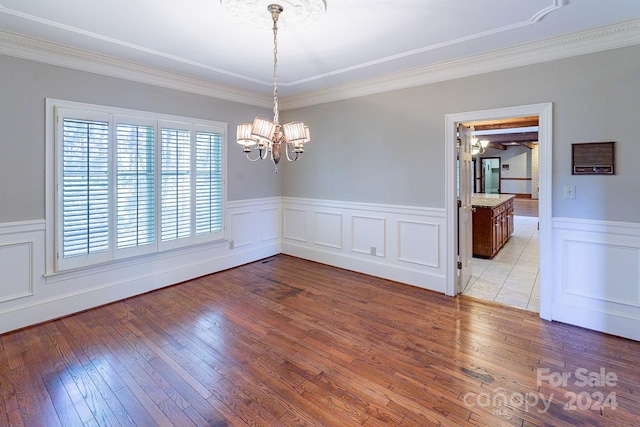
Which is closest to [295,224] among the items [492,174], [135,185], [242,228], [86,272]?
[242,228]

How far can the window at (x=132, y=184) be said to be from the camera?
10.9 ft

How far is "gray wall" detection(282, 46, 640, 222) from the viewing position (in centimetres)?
284

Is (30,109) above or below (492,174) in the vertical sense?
below

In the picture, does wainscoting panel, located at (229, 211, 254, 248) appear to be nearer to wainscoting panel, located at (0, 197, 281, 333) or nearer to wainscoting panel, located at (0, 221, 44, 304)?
wainscoting panel, located at (0, 197, 281, 333)

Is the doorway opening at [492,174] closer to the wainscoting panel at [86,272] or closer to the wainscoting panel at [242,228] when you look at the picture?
the wainscoting panel at [242,228]

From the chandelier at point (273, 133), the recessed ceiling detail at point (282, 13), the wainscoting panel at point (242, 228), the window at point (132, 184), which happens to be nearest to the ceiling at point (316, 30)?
the recessed ceiling detail at point (282, 13)

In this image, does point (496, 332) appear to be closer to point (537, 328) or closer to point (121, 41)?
point (537, 328)

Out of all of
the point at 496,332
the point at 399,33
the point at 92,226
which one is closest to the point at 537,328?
the point at 496,332

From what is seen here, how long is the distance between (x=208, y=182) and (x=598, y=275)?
4691 millimetres

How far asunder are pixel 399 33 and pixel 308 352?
302 cm

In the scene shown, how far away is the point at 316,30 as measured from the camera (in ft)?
9.48

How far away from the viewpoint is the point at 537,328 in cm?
306

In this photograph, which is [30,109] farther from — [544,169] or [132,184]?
[544,169]

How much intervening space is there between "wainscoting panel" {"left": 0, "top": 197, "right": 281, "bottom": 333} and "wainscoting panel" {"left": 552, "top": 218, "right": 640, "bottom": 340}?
4207 mm
